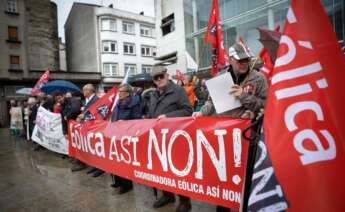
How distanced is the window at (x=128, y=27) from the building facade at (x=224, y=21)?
41.2ft

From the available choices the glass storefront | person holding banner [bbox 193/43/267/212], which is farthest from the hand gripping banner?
the glass storefront

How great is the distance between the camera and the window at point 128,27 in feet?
126

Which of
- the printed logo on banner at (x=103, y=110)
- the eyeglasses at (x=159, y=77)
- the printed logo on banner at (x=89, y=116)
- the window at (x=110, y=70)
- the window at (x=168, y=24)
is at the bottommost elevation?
the printed logo on banner at (x=89, y=116)

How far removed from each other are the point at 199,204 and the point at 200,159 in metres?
1.27

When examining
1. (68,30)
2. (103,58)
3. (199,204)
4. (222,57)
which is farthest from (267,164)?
(68,30)

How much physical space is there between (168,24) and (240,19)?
403 inches

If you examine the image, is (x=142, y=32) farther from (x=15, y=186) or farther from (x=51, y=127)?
(x=15, y=186)

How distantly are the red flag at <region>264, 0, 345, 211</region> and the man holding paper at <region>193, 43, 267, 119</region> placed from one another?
0.91 metres

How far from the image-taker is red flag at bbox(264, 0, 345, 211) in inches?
54.6

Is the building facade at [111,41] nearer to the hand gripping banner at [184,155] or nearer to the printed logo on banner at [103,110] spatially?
the printed logo on banner at [103,110]

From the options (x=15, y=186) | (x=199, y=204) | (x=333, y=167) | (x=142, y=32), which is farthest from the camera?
(x=142, y=32)

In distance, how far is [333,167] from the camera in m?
1.38

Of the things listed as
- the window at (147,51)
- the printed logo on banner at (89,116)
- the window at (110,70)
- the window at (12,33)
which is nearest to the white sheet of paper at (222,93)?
the printed logo on banner at (89,116)

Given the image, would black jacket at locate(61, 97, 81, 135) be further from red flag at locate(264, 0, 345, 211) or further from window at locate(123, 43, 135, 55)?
window at locate(123, 43, 135, 55)
